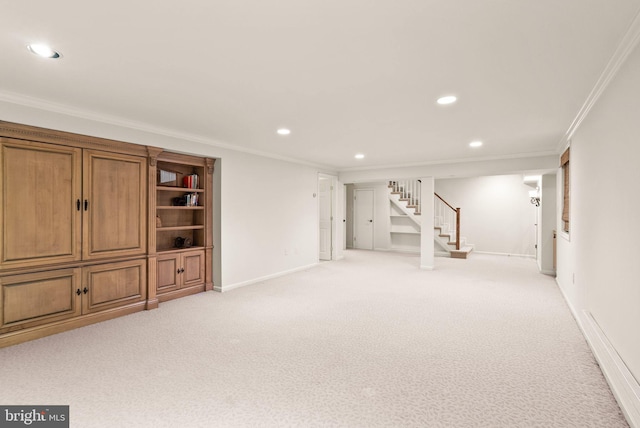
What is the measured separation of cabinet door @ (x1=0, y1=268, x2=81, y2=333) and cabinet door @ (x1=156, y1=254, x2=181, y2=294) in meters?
1.00

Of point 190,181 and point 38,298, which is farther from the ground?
point 190,181

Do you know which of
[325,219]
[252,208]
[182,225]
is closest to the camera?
[182,225]

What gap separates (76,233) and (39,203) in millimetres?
432

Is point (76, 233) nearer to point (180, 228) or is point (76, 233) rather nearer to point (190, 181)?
point (180, 228)

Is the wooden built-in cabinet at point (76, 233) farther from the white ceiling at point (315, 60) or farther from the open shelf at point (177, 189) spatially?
the white ceiling at point (315, 60)

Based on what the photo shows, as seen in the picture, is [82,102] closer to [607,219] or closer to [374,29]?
[374,29]

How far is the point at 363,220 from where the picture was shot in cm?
1016

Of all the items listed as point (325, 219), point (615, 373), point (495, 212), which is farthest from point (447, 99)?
point (495, 212)

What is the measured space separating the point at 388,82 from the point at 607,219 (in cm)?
202

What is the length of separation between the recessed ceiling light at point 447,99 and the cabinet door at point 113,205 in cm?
351

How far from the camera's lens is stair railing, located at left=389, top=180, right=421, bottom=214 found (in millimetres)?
9492

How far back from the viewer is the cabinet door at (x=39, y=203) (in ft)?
9.47

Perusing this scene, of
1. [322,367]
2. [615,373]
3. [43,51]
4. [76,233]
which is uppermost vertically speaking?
[43,51]

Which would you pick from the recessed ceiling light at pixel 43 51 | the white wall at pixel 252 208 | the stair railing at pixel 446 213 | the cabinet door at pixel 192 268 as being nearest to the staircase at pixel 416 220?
the stair railing at pixel 446 213
